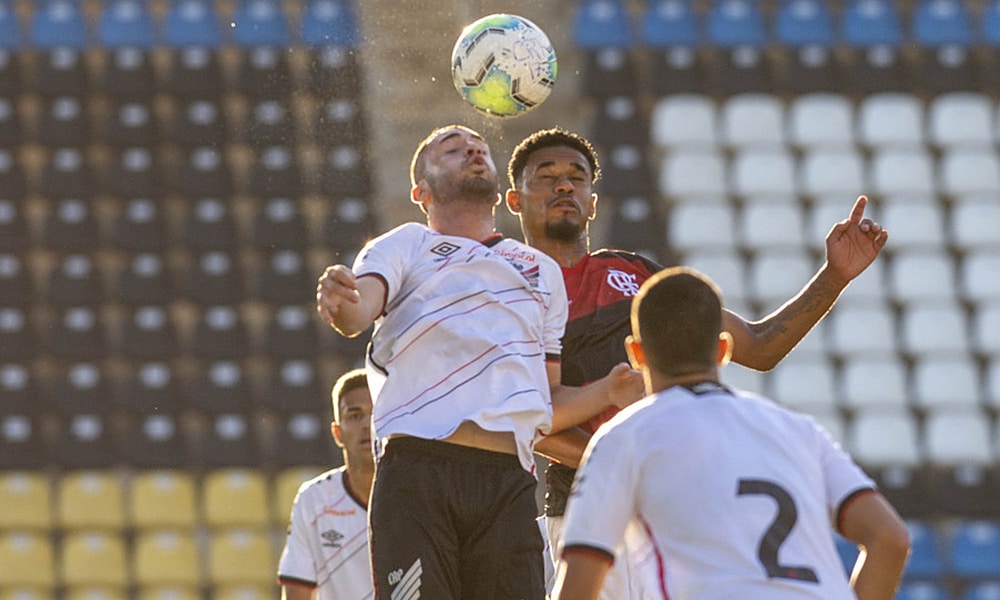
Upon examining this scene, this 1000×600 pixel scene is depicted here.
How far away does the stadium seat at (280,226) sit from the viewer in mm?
13539

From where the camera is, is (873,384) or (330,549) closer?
(330,549)

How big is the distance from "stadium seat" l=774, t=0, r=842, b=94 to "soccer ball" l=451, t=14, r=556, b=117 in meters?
9.62

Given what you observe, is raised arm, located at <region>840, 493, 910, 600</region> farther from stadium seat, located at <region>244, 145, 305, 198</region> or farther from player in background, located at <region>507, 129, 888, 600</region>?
stadium seat, located at <region>244, 145, 305, 198</region>

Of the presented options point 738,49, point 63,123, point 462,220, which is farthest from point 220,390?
point 462,220

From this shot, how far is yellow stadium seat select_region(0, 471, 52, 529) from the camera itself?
41.9 feet

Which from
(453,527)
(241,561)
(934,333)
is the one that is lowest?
(241,561)

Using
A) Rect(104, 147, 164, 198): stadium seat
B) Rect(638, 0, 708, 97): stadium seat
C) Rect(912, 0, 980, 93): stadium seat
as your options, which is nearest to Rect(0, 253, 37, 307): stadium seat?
Rect(104, 147, 164, 198): stadium seat

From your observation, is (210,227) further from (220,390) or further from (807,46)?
(807,46)

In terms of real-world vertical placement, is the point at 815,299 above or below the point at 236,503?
above

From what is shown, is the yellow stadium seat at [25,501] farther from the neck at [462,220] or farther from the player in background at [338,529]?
the neck at [462,220]

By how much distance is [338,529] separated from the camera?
563 cm

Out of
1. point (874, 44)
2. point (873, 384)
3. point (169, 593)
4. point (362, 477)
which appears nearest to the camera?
point (362, 477)

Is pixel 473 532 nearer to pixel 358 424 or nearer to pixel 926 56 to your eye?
pixel 358 424

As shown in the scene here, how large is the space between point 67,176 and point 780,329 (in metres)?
10.2
